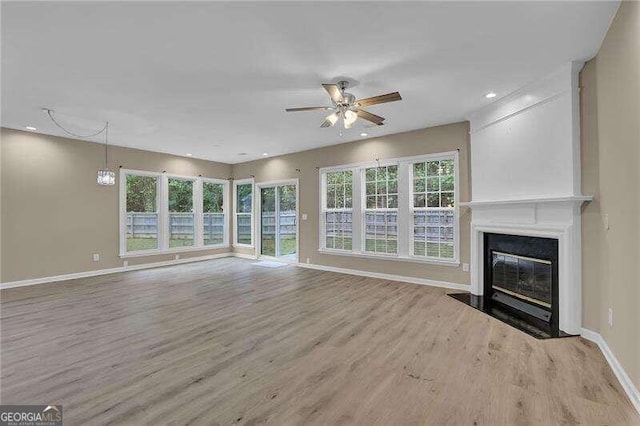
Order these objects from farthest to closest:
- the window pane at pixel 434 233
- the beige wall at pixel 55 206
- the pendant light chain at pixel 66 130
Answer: the beige wall at pixel 55 206
the window pane at pixel 434 233
the pendant light chain at pixel 66 130

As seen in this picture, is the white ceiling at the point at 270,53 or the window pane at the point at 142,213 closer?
the white ceiling at the point at 270,53

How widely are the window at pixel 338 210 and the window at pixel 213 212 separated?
347 cm

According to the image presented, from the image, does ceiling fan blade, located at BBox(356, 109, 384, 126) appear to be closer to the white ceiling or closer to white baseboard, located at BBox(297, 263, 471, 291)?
the white ceiling

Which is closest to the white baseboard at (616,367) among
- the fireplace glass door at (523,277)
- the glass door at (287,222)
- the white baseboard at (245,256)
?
the fireplace glass door at (523,277)

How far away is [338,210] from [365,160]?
1.20m

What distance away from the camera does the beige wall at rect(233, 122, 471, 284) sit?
15.2 ft

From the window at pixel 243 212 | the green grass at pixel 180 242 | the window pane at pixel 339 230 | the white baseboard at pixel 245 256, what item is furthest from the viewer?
the window at pixel 243 212

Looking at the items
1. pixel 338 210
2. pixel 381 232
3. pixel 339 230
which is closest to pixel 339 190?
pixel 338 210

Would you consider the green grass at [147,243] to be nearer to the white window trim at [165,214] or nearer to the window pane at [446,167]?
the white window trim at [165,214]

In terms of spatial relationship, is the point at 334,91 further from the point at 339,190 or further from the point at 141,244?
the point at 141,244

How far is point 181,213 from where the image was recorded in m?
7.38

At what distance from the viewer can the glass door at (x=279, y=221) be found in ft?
24.0

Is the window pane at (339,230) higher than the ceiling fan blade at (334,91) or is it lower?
lower

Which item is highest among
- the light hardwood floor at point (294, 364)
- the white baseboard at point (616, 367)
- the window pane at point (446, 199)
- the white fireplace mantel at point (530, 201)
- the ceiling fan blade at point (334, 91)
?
the ceiling fan blade at point (334, 91)
